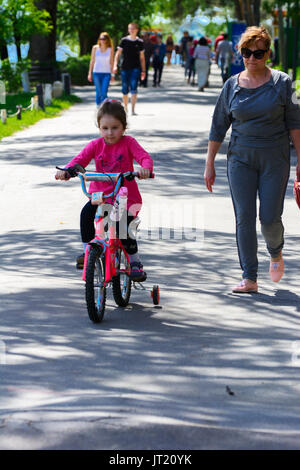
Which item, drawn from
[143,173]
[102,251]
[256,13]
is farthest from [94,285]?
[256,13]

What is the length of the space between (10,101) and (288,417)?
2324cm

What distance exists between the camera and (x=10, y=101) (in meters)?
26.5

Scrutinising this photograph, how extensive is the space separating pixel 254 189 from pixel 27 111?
669 inches

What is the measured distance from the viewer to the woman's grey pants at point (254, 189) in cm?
659

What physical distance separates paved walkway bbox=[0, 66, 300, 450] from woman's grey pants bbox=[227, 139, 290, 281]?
400 millimetres

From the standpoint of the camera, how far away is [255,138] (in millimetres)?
6531

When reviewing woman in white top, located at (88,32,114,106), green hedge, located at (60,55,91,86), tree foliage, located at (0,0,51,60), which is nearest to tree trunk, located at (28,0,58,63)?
green hedge, located at (60,55,91,86)

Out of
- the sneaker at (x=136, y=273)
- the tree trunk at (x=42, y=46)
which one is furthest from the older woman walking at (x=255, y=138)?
the tree trunk at (x=42, y=46)

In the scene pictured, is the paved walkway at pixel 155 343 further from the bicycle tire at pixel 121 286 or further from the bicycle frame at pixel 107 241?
the bicycle frame at pixel 107 241

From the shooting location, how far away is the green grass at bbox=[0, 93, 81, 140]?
64.7ft

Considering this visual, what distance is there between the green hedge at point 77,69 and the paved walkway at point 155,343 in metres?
26.8

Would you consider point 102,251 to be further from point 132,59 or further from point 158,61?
point 158,61
